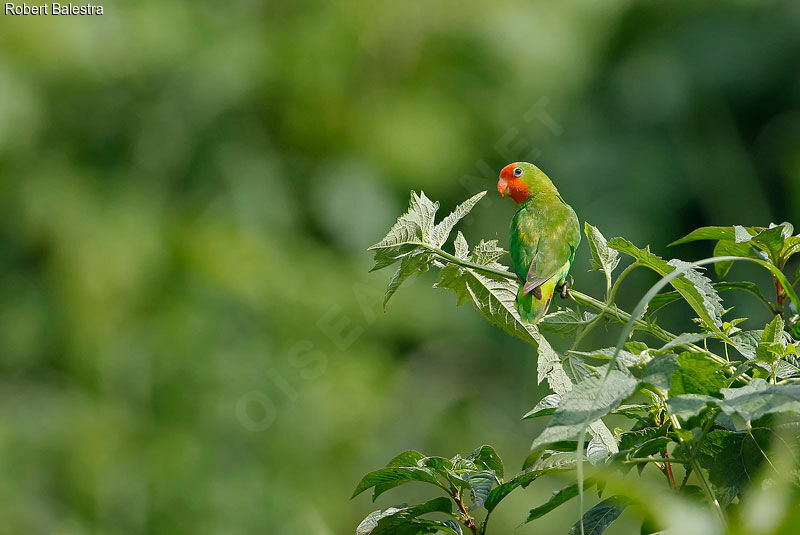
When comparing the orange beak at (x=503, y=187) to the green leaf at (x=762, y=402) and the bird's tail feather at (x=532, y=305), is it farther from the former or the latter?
the green leaf at (x=762, y=402)

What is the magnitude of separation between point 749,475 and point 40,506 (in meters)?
1.96

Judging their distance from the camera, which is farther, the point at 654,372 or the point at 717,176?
Answer: the point at 717,176

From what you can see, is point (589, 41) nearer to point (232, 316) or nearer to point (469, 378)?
point (469, 378)

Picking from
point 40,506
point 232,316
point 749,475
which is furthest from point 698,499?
point 40,506

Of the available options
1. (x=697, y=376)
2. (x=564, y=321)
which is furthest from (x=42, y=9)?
(x=697, y=376)

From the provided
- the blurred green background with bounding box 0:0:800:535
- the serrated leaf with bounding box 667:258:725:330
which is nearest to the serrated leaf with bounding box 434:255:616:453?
the serrated leaf with bounding box 667:258:725:330

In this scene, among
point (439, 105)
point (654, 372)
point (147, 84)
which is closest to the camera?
point (654, 372)

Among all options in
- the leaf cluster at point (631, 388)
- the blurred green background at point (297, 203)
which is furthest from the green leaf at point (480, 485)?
the blurred green background at point (297, 203)

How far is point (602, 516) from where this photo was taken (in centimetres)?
47

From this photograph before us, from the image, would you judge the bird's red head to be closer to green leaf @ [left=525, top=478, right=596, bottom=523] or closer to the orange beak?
the orange beak

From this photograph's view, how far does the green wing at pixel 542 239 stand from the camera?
60 cm

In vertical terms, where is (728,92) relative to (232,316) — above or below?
above

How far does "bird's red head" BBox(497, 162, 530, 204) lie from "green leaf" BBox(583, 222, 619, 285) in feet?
0.68

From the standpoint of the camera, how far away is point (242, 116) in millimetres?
2385
